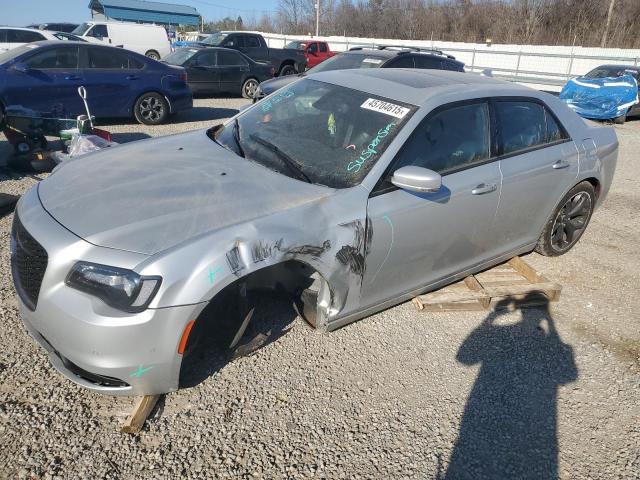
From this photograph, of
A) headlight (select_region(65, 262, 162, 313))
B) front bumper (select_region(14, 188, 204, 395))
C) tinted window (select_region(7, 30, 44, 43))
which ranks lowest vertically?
front bumper (select_region(14, 188, 204, 395))

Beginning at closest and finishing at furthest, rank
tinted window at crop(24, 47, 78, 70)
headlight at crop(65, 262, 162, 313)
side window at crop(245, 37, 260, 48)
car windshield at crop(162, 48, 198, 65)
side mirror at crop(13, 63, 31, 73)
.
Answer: headlight at crop(65, 262, 162, 313)
side mirror at crop(13, 63, 31, 73)
tinted window at crop(24, 47, 78, 70)
car windshield at crop(162, 48, 198, 65)
side window at crop(245, 37, 260, 48)

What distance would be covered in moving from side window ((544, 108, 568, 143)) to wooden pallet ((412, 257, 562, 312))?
108 centimetres

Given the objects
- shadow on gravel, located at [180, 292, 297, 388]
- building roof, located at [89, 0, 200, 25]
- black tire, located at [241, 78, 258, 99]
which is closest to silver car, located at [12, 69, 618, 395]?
shadow on gravel, located at [180, 292, 297, 388]

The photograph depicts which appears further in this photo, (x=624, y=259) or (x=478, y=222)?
(x=624, y=259)

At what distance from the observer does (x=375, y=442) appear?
2.43 metres

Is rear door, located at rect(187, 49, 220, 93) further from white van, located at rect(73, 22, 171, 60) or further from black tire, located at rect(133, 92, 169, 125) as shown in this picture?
white van, located at rect(73, 22, 171, 60)

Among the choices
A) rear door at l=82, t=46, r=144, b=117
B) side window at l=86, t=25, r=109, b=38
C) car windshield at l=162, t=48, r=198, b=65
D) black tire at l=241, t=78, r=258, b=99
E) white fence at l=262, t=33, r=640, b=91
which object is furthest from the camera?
white fence at l=262, t=33, r=640, b=91

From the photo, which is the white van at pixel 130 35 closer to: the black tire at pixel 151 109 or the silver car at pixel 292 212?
the black tire at pixel 151 109

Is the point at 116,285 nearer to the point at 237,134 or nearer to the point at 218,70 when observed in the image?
the point at 237,134

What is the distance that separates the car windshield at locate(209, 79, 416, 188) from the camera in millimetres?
2877

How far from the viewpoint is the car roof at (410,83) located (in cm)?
317

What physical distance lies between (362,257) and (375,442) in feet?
3.31

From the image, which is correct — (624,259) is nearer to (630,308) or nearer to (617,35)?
(630,308)

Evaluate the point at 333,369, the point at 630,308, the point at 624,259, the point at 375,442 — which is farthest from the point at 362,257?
the point at 624,259
